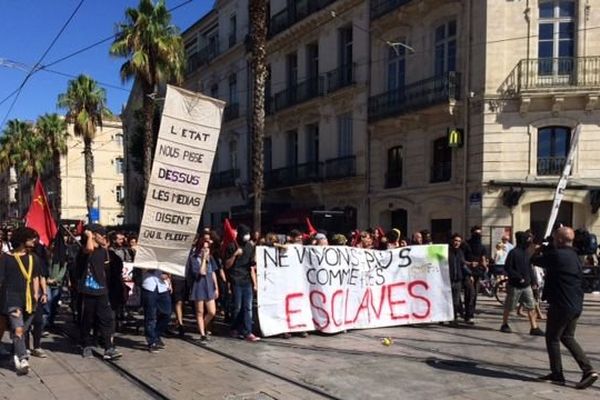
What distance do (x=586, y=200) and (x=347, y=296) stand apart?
11984mm

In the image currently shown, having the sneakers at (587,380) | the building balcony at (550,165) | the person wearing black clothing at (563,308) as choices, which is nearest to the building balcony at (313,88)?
the building balcony at (550,165)

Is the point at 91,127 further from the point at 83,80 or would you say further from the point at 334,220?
the point at 334,220

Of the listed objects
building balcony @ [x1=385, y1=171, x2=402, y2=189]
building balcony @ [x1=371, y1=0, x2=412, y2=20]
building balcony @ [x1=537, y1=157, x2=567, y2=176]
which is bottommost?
building balcony @ [x1=385, y1=171, x2=402, y2=189]

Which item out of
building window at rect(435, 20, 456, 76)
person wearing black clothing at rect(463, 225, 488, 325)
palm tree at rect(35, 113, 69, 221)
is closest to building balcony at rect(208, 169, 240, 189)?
palm tree at rect(35, 113, 69, 221)

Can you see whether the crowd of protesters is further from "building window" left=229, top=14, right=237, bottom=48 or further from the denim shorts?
"building window" left=229, top=14, right=237, bottom=48

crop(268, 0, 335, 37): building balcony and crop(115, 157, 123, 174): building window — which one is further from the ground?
crop(268, 0, 335, 37): building balcony

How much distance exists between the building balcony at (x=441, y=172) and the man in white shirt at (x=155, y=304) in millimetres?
14431

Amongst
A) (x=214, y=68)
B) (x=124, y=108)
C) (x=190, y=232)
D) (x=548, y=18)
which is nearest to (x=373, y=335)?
(x=190, y=232)

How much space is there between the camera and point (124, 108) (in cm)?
5166

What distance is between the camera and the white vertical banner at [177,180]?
8164mm

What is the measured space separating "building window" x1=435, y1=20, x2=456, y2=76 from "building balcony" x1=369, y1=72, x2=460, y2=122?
0.55m

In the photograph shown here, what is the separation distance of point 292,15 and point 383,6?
22.7ft

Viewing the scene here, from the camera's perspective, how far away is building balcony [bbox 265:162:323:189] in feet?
90.7

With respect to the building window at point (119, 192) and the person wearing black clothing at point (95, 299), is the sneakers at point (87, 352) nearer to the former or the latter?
the person wearing black clothing at point (95, 299)
